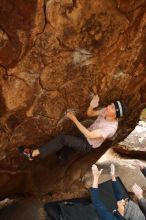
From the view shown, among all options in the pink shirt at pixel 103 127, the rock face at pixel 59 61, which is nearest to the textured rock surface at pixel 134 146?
the rock face at pixel 59 61

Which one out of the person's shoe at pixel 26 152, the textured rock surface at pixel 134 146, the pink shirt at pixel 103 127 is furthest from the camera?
the textured rock surface at pixel 134 146

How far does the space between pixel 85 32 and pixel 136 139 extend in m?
6.23

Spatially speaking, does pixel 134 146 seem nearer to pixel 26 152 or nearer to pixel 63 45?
pixel 26 152

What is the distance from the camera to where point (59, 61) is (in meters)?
4.62

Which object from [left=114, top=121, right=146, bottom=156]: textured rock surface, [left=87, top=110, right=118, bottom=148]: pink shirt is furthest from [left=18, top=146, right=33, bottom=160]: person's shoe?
[left=114, top=121, right=146, bottom=156]: textured rock surface

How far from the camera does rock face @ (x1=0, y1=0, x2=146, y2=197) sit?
420 cm

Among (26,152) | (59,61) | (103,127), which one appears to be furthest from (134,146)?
(59,61)

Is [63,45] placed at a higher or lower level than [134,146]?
higher

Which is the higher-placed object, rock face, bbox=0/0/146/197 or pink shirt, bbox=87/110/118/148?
rock face, bbox=0/0/146/197

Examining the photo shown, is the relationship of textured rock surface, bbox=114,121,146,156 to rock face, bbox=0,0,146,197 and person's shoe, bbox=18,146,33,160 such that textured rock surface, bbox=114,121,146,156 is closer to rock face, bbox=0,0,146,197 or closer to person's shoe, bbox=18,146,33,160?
rock face, bbox=0,0,146,197

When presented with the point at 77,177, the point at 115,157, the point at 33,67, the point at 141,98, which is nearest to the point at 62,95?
the point at 33,67

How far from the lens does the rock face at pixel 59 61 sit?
4.20 metres

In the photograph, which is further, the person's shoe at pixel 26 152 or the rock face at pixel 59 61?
the person's shoe at pixel 26 152

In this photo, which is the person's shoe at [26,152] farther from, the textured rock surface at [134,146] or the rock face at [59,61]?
the textured rock surface at [134,146]
